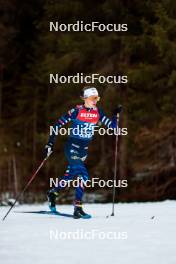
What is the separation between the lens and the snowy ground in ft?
16.4

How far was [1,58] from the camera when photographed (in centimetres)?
2731

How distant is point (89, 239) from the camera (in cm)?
607

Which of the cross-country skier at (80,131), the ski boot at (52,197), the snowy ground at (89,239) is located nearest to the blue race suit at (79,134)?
the cross-country skier at (80,131)

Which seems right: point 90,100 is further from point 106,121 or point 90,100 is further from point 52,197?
point 52,197

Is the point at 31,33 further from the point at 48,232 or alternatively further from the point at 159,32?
the point at 48,232

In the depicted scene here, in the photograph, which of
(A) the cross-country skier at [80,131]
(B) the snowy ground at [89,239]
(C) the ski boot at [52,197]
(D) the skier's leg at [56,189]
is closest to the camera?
(B) the snowy ground at [89,239]

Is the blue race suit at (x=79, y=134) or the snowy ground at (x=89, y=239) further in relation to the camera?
the blue race suit at (x=79, y=134)

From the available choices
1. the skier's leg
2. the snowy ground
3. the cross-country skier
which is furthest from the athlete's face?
the snowy ground

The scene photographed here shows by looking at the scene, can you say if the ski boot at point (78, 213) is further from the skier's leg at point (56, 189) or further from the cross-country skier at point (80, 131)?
the skier's leg at point (56, 189)

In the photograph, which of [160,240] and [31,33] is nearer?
[160,240]

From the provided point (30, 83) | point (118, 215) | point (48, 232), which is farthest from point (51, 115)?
point (48, 232)

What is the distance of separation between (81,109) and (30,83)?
60.6 feet

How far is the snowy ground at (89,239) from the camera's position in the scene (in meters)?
5.01

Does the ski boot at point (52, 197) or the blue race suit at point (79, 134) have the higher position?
the blue race suit at point (79, 134)
